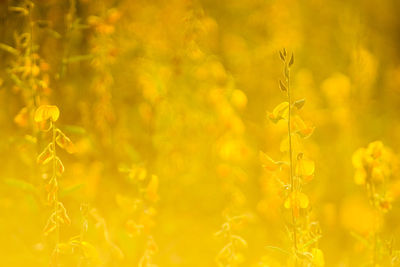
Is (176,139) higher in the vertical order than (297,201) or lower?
higher

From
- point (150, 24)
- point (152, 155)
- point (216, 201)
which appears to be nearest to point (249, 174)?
point (216, 201)

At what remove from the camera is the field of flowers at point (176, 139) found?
1755 millimetres

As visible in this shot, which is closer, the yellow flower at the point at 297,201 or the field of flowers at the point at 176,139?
the yellow flower at the point at 297,201

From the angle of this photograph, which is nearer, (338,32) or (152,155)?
(152,155)

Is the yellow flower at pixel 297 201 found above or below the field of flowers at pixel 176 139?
below

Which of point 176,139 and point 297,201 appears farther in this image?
point 176,139

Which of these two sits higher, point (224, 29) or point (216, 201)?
point (224, 29)

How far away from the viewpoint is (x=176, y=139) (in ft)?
7.70

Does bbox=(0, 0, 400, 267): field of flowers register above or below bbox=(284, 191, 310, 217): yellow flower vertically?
above

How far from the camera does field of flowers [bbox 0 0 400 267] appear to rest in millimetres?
1755

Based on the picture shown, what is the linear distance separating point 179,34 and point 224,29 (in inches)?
31.9

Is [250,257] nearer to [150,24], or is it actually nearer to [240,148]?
[240,148]

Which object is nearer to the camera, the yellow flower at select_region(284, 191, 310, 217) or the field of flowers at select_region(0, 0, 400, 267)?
the yellow flower at select_region(284, 191, 310, 217)

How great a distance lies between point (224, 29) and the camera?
3.48 meters
